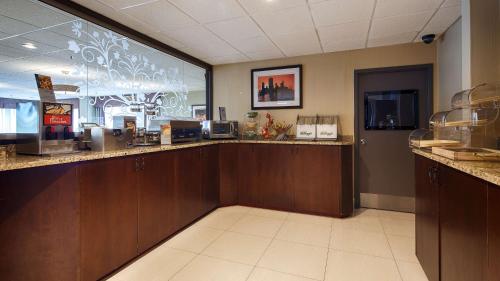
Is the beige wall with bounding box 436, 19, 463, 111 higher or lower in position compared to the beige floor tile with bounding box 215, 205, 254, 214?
higher

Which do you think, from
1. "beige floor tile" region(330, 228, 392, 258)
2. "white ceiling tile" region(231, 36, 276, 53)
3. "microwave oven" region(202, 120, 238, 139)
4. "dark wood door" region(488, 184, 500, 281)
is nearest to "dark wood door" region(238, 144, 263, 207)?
"microwave oven" region(202, 120, 238, 139)

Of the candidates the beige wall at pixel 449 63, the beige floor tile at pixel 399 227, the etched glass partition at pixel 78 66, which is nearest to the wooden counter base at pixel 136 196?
the beige floor tile at pixel 399 227

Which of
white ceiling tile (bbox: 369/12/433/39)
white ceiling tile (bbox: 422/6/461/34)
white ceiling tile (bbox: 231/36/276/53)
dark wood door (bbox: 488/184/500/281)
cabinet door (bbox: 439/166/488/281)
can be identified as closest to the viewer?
dark wood door (bbox: 488/184/500/281)

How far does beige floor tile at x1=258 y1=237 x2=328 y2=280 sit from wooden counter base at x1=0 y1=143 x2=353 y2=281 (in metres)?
0.98

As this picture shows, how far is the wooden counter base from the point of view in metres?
1.58

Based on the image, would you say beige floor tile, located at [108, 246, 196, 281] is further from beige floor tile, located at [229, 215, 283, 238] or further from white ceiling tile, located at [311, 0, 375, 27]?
white ceiling tile, located at [311, 0, 375, 27]

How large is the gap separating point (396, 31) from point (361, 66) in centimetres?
68

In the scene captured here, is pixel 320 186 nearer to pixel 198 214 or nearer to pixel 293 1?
pixel 198 214

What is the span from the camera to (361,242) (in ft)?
8.11

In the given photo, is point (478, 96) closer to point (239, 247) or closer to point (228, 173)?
point (239, 247)

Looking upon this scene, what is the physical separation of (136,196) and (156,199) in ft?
0.85

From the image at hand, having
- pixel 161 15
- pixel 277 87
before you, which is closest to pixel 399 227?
pixel 277 87

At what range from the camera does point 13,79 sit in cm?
209

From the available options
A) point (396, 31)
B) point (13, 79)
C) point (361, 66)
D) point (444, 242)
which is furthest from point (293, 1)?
point (13, 79)
